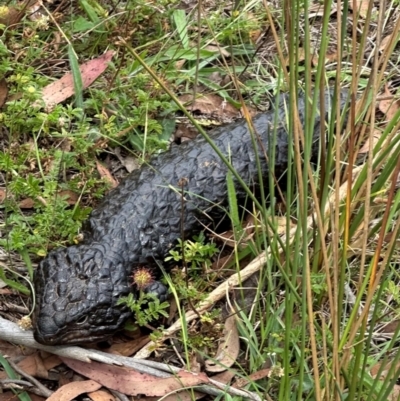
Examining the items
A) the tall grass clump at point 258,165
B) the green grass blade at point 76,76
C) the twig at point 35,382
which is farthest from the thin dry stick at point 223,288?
the green grass blade at point 76,76

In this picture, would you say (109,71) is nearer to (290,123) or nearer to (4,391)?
(4,391)

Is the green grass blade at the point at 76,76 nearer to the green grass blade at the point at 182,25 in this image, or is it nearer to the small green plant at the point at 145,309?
the green grass blade at the point at 182,25

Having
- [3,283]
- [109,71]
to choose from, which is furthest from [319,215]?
[109,71]

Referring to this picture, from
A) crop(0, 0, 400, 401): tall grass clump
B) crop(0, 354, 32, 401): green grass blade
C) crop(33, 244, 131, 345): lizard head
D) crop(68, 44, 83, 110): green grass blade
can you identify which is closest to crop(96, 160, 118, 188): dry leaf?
crop(0, 0, 400, 401): tall grass clump

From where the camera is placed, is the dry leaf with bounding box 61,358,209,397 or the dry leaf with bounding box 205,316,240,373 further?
the dry leaf with bounding box 205,316,240,373

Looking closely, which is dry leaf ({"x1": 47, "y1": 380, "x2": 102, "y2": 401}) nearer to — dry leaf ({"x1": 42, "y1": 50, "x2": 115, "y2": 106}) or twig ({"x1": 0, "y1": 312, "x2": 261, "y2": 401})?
twig ({"x1": 0, "y1": 312, "x2": 261, "y2": 401})

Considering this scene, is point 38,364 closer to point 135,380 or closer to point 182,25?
point 135,380
